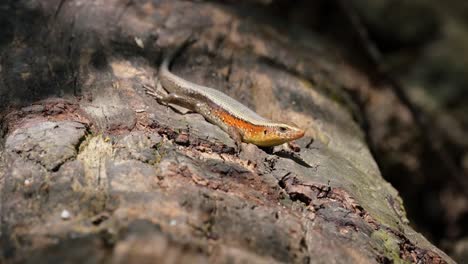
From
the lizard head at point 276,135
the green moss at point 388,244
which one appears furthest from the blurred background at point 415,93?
the green moss at point 388,244

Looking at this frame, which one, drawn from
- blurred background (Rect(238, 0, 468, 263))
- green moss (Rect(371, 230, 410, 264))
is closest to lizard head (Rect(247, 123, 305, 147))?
green moss (Rect(371, 230, 410, 264))

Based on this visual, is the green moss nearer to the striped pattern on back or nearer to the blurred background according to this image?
the striped pattern on back

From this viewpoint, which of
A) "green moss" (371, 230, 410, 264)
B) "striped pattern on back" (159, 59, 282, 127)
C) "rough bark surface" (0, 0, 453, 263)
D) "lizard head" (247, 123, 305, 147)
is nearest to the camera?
"rough bark surface" (0, 0, 453, 263)

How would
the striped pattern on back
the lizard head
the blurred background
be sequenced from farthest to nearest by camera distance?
the blurred background
the striped pattern on back
the lizard head

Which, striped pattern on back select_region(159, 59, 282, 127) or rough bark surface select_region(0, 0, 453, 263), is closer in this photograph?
rough bark surface select_region(0, 0, 453, 263)

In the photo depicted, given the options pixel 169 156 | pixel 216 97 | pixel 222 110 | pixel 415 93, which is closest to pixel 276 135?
pixel 222 110

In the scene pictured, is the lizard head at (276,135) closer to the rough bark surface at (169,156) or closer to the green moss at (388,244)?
the rough bark surface at (169,156)

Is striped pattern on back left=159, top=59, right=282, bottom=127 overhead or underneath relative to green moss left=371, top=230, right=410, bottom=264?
underneath
